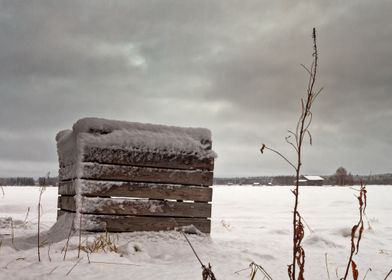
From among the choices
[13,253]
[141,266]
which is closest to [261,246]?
[141,266]

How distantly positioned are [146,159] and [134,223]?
0.82 m

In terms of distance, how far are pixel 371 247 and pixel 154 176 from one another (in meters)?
3.31

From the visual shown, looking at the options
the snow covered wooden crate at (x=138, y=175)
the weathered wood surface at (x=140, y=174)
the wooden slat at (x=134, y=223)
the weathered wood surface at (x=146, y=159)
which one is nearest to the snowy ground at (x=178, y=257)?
the wooden slat at (x=134, y=223)

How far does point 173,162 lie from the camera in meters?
5.35

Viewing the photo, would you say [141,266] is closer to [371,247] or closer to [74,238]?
[74,238]

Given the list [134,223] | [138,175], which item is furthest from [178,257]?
[138,175]

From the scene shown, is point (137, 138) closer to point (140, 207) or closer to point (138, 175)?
point (138, 175)

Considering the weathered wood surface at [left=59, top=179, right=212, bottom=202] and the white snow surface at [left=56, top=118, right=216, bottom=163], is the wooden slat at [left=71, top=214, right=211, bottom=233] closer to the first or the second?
the weathered wood surface at [left=59, top=179, right=212, bottom=202]

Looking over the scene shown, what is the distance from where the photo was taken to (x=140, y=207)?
5121 mm

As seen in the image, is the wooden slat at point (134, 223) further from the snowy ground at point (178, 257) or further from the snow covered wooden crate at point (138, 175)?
the snowy ground at point (178, 257)

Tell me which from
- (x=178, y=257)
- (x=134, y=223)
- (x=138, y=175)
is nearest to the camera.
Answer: (x=178, y=257)

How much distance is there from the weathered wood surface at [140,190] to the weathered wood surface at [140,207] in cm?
7

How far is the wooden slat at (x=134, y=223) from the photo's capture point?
16.0ft

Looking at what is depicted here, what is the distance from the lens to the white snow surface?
5098 mm
